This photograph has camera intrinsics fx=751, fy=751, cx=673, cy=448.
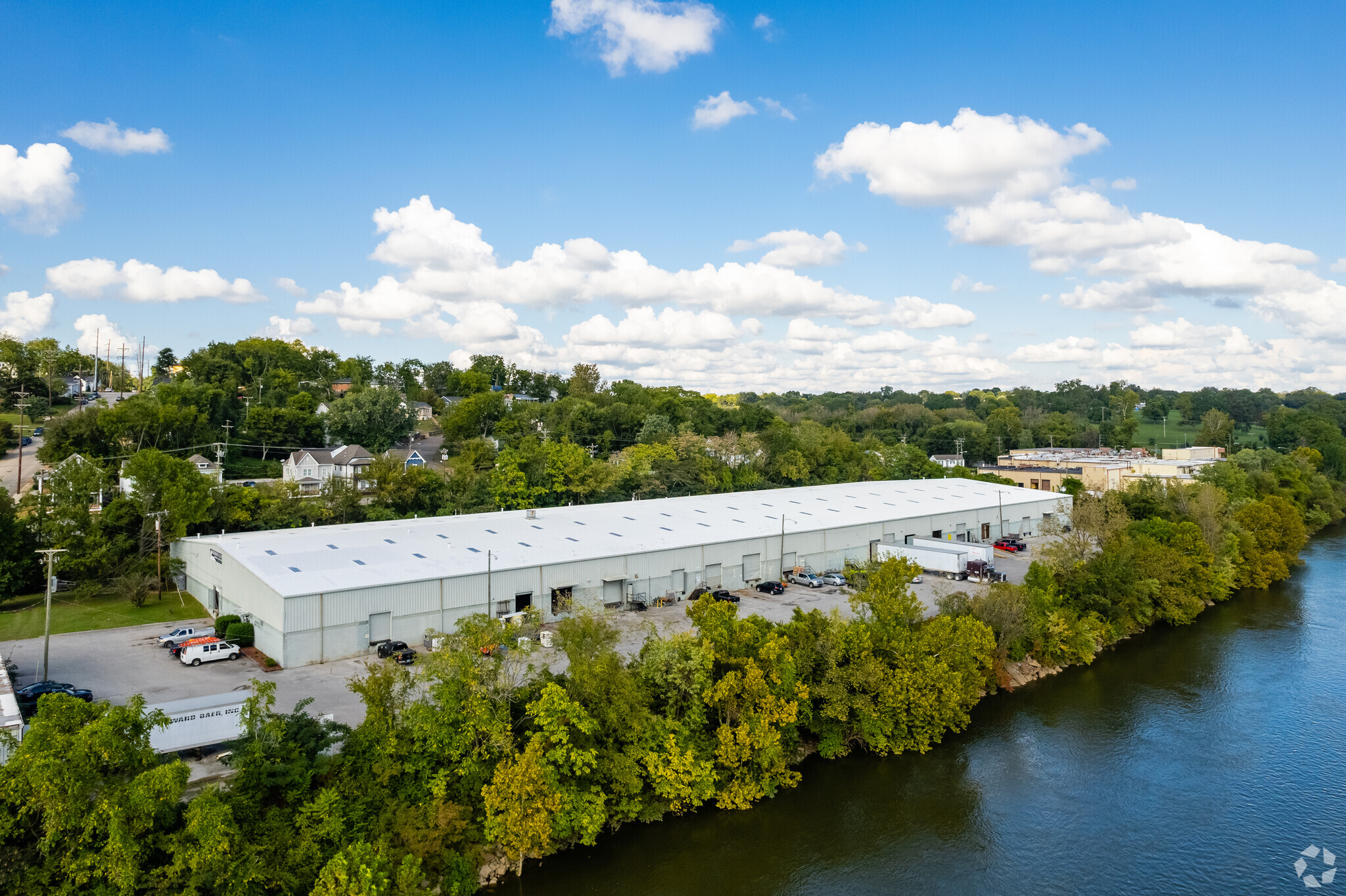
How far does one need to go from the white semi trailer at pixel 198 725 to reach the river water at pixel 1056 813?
331 inches

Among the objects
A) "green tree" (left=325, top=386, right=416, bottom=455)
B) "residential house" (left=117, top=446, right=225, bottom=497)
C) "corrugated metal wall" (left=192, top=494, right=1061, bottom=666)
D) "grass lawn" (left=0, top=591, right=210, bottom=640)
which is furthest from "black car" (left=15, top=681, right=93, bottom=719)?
"green tree" (left=325, top=386, right=416, bottom=455)

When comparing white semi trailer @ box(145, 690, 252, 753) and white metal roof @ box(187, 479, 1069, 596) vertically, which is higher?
white metal roof @ box(187, 479, 1069, 596)

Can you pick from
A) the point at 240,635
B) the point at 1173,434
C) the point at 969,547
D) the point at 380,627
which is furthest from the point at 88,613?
the point at 1173,434

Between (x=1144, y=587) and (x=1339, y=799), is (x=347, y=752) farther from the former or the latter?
(x=1144, y=587)

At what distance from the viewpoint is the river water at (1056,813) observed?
18.0m

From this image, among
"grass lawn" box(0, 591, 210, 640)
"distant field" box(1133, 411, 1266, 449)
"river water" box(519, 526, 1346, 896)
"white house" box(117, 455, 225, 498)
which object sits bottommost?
"river water" box(519, 526, 1346, 896)

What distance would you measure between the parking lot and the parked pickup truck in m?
0.34

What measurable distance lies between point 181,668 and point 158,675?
0.93m

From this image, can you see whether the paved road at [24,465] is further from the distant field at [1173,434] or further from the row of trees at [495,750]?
the distant field at [1173,434]

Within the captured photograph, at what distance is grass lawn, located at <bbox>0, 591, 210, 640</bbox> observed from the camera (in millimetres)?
31609

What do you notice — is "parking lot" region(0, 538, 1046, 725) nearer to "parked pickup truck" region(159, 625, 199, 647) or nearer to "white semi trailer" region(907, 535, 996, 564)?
"parked pickup truck" region(159, 625, 199, 647)

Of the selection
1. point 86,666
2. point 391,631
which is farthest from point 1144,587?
point 86,666

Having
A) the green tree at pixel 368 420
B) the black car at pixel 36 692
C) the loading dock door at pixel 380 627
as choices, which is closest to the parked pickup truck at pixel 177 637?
the black car at pixel 36 692

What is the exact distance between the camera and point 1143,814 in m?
20.8
